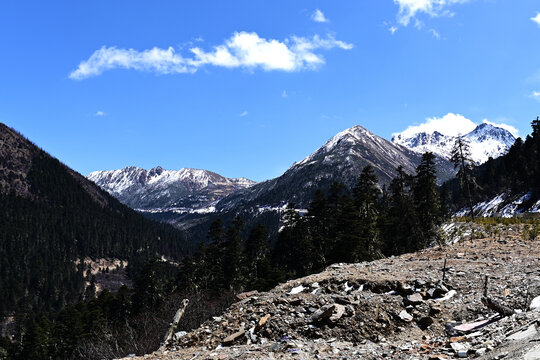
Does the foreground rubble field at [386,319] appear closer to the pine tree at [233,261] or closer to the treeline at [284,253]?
the treeline at [284,253]

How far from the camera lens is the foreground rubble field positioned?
10078 mm

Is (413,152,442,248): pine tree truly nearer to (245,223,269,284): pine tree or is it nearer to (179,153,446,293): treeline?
(179,153,446,293): treeline

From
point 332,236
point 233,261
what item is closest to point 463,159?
point 332,236

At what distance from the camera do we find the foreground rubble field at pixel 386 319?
10.1 meters

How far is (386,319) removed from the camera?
13.2 m

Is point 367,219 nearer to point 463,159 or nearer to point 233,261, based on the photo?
point 463,159

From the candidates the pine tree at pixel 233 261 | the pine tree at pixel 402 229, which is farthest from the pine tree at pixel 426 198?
the pine tree at pixel 233 261

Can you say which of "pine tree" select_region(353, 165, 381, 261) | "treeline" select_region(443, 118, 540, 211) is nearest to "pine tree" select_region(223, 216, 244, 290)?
"pine tree" select_region(353, 165, 381, 261)

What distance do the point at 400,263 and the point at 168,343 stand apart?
1491 centimetres

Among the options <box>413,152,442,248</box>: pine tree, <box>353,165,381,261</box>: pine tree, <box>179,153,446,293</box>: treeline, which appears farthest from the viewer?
<box>413,152,442,248</box>: pine tree

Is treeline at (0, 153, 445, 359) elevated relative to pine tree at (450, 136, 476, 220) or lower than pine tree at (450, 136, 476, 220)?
lower

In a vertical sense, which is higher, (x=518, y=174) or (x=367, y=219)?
(x=518, y=174)

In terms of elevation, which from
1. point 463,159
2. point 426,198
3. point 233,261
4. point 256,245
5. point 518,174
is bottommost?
point 233,261

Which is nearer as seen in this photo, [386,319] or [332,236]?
[386,319]
